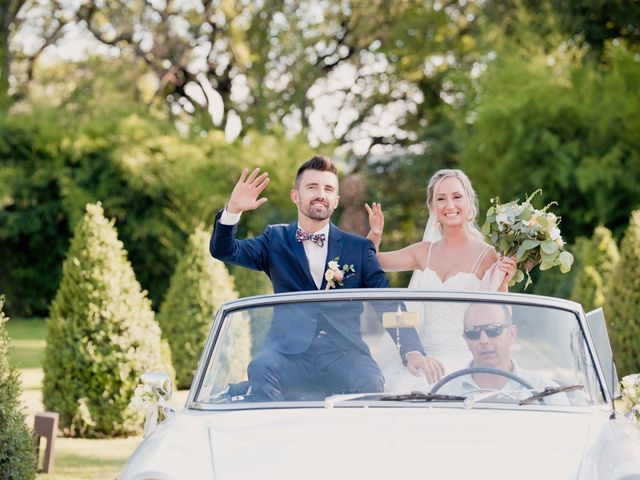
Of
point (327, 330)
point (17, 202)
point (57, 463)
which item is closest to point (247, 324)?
point (327, 330)

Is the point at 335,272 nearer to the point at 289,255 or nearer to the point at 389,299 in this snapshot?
the point at 289,255

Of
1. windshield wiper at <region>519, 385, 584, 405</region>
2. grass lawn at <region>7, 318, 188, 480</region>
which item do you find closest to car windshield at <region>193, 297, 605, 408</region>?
windshield wiper at <region>519, 385, 584, 405</region>

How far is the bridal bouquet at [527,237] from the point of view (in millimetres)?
5773

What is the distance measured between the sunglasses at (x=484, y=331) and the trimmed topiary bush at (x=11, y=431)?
2.84m

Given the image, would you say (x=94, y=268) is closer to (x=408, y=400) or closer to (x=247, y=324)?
(x=247, y=324)

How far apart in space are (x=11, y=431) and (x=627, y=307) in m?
9.19

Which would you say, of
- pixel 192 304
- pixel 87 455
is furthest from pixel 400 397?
pixel 192 304

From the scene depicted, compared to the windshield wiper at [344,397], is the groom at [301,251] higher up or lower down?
higher up

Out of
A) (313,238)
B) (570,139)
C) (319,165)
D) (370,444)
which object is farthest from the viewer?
(570,139)

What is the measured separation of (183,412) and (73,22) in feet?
105

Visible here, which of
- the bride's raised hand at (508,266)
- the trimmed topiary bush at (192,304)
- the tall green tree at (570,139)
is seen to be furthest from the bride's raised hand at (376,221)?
the tall green tree at (570,139)

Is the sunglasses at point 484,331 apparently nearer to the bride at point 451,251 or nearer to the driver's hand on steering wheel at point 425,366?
the driver's hand on steering wheel at point 425,366

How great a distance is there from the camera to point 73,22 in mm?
34594

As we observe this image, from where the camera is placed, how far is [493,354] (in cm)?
442
